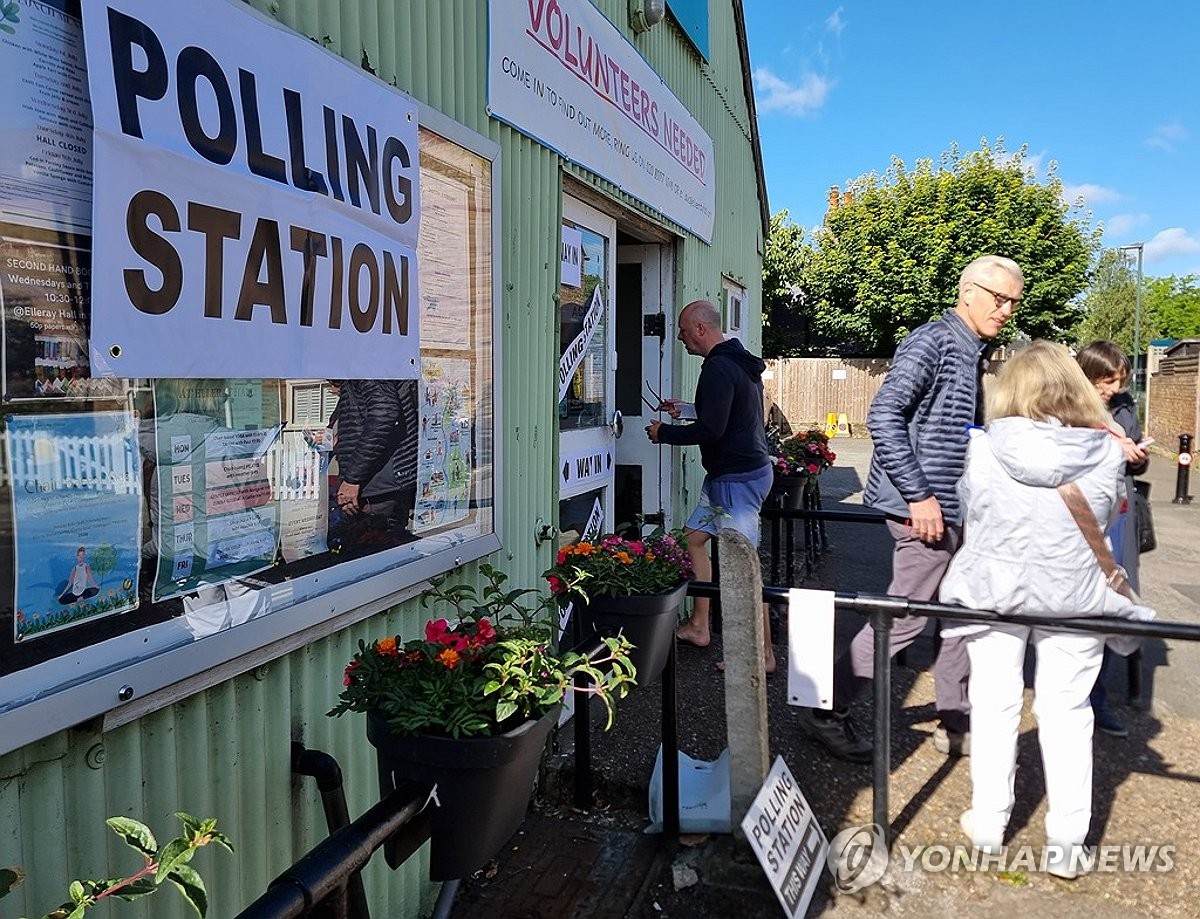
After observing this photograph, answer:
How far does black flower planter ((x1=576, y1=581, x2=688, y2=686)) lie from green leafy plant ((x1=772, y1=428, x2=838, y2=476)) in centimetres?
429

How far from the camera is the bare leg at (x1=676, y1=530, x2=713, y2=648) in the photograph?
462cm

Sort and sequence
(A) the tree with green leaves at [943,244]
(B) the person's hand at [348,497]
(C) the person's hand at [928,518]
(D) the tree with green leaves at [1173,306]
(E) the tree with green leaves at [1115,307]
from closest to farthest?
(B) the person's hand at [348,497] → (C) the person's hand at [928,518] → (A) the tree with green leaves at [943,244] → (E) the tree with green leaves at [1115,307] → (D) the tree with green leaves at [1173,306]

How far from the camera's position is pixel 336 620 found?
2.33 metres

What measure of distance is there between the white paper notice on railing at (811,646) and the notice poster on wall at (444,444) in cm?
118

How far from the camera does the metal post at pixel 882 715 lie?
2768mm

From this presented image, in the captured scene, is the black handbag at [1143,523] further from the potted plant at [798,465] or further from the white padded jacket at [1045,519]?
the potted plant at [798,465]

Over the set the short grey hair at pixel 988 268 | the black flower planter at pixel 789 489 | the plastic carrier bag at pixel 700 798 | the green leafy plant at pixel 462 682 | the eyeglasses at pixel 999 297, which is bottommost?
the plastic carrier bag at pixel 700 798

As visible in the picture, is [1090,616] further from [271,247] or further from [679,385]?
[679,385]

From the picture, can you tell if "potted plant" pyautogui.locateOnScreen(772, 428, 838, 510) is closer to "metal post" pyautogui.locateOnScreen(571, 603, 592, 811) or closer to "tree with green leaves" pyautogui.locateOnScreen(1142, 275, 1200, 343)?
"metal post" pyautogui.locateOnScreen(571, 603, 592, 811)

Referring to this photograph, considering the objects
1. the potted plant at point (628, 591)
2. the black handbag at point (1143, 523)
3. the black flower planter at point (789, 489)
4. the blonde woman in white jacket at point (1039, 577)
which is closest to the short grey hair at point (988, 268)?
the blonde woman in white jacket at point (1039, 577)

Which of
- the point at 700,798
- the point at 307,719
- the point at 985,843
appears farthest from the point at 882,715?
the point at 307,719

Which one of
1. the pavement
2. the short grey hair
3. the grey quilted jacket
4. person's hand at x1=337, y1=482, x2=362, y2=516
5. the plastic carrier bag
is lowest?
the pavement

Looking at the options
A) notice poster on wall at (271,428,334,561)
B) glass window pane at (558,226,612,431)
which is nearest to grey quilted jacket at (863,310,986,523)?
glass window pane at (558,226,612,431)

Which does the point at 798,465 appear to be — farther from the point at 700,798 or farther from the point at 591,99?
the point at 700,798
